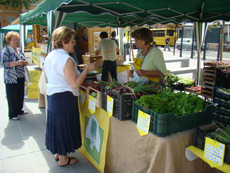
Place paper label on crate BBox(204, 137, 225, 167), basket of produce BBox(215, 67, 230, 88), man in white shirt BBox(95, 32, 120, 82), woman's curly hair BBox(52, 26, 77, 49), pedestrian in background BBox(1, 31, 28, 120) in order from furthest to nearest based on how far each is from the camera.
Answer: man in white shirt BBox(95, 32, 120, 82) < basket of produce BBox(215, 67, 230, 88) < pedestrian in background BBox(1, 31, 28, 120) < woman's curly hair BBox(52, 26, 77, 49) < paper label on crate BBox(204, 137, 225, 167)

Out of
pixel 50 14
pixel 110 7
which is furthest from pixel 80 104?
pixel 110 7

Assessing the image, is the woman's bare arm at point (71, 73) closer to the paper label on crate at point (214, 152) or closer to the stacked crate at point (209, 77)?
the paper label on crate at point (214, 152)

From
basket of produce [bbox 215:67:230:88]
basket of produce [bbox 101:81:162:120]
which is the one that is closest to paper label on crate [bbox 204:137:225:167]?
basket of produce [bbox 101:81:162:120]

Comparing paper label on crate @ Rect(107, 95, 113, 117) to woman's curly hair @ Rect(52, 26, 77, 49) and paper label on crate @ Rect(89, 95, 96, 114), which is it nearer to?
paper label on crate @ Rect(89, 95, 96, 114)

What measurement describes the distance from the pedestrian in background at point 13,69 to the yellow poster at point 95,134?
194cm

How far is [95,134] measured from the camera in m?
2.62

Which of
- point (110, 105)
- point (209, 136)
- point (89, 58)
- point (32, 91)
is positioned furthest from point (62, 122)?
point (32, 91)

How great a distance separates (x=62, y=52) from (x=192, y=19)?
14.5ft

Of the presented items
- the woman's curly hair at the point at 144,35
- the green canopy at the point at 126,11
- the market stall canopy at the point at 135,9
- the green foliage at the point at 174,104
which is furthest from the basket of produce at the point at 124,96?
the market stall canopy at the point at 135,9

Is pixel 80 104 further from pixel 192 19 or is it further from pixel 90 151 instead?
pixel 192 19

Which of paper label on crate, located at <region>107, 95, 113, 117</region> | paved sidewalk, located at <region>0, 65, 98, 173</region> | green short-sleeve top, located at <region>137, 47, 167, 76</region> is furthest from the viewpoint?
green short-sleeve top, located at <region>137, 47, 167, 76</region>

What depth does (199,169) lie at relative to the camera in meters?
1.95

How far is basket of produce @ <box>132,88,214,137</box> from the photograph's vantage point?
1701mm

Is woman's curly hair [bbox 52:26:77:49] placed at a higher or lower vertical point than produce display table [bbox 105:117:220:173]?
higher
